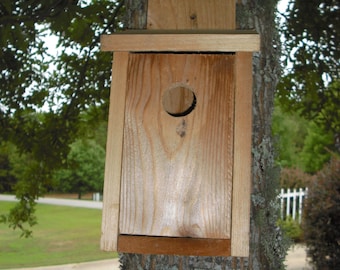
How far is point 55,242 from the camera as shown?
8.35m

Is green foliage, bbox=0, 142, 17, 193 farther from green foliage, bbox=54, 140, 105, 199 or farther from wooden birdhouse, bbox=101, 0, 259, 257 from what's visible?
wooden birdhouse, bbox=101, 0, 259, 257

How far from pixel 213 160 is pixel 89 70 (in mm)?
2830

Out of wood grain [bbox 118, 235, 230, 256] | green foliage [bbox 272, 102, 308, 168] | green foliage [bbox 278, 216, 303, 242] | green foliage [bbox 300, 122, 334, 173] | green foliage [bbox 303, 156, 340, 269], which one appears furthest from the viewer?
green foliage [bbox 272, 102, 308, 168]

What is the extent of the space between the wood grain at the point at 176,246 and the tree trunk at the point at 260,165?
0.26 meters

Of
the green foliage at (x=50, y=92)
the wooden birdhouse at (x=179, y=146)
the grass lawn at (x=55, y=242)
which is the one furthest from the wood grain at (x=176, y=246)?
the grass lawn at (x=55, y=242)

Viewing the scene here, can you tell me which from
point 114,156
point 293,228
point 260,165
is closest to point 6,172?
point 293,228

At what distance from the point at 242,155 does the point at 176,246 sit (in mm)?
322

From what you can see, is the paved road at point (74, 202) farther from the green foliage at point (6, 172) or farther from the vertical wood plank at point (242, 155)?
the vertical wood plank at point (242, 155)

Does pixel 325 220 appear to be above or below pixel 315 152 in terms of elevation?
below

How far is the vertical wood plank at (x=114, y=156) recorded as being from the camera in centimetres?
156

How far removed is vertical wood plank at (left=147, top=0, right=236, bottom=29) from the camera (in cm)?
177

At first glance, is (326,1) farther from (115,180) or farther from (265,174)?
(115,180)

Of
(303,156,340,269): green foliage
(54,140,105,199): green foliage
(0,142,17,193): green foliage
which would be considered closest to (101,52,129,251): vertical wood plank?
(303,156,340,269): green foliage

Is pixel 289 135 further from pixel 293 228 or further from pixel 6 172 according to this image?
pixel 6 172
